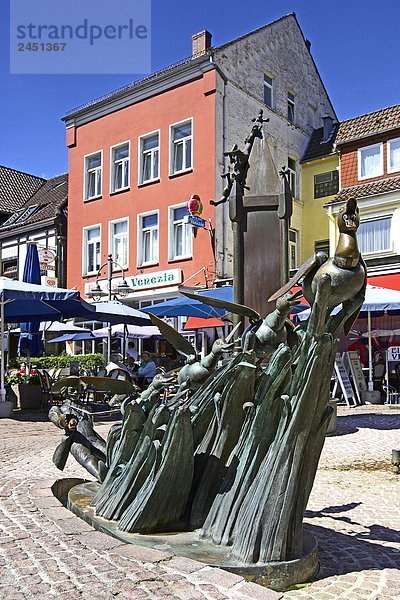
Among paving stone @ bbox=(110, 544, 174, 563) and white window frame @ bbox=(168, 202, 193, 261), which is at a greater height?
white window frame @ bbox=(168, 202, 193, 261)

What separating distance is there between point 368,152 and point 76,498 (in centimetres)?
2011

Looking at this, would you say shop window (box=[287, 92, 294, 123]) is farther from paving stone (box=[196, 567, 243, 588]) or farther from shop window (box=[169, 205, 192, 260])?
paving stone (box=[196, 567, 243, 588])

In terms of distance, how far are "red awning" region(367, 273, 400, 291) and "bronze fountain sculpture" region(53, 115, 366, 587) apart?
15230mm

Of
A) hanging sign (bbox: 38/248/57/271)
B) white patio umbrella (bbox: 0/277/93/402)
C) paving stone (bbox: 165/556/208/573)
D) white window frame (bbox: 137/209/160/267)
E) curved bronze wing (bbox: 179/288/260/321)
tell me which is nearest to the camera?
paving stone (bbox: 165/556/208/573)

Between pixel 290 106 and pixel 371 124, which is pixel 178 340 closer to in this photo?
pixel 371 124

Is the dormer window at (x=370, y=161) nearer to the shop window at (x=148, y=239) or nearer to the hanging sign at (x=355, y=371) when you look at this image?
the shop window at (x=148, y=239)

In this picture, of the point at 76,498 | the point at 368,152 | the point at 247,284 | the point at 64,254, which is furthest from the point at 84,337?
the point at 76,498

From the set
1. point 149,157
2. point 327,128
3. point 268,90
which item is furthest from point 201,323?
point 327,128

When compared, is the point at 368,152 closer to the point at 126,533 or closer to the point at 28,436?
the point at 28,436

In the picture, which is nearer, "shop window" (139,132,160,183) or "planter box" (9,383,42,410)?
"planter box" (9,383,42,410)

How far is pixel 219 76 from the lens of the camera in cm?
2192

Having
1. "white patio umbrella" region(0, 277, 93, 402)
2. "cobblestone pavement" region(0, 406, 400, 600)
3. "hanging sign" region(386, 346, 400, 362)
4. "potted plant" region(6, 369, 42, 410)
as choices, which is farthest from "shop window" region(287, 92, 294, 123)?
"cobblestone pavement" region(0, 406, 400, 600)

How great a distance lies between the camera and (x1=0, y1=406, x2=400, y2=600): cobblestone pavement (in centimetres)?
280

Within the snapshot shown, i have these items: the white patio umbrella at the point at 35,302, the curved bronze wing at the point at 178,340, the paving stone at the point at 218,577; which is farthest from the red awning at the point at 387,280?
the paving stone at the point at 218,577
